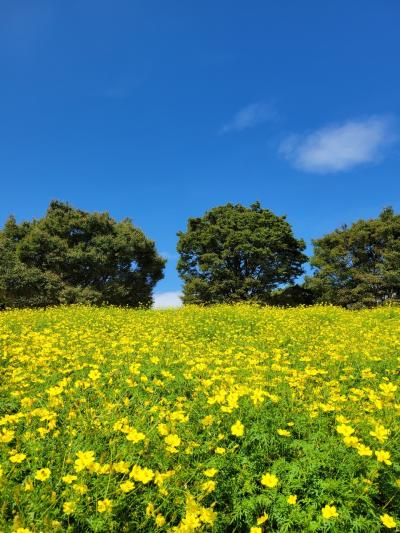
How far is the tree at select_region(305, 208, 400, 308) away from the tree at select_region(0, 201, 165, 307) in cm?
1303

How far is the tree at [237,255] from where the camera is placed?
103 feet

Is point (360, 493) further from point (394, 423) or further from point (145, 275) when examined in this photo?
point (145, 275)

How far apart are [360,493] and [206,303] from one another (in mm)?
28592

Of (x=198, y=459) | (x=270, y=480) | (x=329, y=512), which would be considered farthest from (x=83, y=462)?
(x=329, y=512)

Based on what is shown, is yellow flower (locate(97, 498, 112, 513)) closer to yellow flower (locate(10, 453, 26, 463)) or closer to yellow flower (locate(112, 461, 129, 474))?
yellow flower (locate(112, 461, 129, 474))

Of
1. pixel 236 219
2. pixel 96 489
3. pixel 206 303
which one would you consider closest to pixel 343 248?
pixel 236 219

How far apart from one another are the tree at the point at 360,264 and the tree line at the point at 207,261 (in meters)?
0.07

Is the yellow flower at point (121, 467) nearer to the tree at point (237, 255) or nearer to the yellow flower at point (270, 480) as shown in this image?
the yellow flower at point (270, 480)

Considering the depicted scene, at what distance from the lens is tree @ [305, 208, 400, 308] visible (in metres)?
29.3

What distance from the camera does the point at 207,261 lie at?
106 feet

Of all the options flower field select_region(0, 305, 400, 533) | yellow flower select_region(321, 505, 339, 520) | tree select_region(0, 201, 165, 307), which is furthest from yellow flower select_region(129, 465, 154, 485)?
tree select_region(0, 201, 165, 307)

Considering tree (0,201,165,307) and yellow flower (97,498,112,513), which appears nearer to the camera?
yellow flower (97,498,112,513)

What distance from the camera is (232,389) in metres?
4.42

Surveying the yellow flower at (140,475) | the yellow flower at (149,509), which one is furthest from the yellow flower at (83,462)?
the yellow flower at (149,509)
